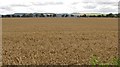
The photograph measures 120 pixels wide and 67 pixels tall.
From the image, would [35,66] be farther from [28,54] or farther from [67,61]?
[28,54]

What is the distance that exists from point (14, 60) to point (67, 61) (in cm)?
190

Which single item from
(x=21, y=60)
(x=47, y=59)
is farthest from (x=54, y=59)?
(x=21, y=60)

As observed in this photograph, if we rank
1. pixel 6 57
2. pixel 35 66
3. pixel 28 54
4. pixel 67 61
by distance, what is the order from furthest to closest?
pixel 28 54 → pixel 6 57 → pixel 67 61 → pixel 35 66

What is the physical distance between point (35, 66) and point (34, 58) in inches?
79.8

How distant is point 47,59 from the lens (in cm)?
1183

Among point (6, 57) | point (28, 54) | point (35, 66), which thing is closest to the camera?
point (35, 66)

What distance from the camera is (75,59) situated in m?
11.8

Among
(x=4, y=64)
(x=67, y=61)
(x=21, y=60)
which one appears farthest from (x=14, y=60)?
(x=67, y=61)

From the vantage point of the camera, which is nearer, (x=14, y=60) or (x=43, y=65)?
(x=43, y=65)

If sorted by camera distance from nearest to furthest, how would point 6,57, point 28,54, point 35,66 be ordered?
point 35,66 < point 6,57 < point 28,54

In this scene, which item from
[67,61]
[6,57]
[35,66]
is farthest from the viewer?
[6,57]

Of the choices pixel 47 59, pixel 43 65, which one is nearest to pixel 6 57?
pixel 47 59

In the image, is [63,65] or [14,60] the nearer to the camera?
[63,65]

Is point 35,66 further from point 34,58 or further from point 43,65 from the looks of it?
point 34,58
